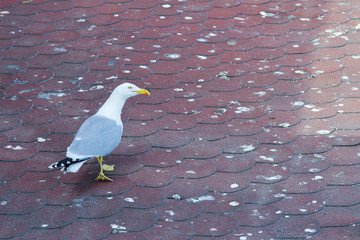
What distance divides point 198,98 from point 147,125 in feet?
1.47

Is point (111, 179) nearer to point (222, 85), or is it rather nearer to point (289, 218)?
point (289, 218)

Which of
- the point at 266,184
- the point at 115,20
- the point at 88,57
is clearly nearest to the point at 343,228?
the point at 266,184

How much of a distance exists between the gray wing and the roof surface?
0.58 feet

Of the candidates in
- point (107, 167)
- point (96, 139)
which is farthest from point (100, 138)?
point (107, 167)

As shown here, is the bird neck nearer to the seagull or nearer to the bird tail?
the seagull

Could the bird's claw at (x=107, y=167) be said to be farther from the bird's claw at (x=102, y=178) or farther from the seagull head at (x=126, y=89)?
the seagull head at (x=126, y=89)

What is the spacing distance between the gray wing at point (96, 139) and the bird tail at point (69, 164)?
26 millimetres

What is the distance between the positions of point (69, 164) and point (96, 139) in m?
0.21

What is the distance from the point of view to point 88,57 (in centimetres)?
447

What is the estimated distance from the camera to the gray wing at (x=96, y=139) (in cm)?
325

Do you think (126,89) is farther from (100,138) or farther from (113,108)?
(100,138)

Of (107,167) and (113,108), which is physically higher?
(113,108)

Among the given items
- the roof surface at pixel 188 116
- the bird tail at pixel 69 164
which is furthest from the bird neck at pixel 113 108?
the bird tail at pixel 69 164

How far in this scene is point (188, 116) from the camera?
389cm
